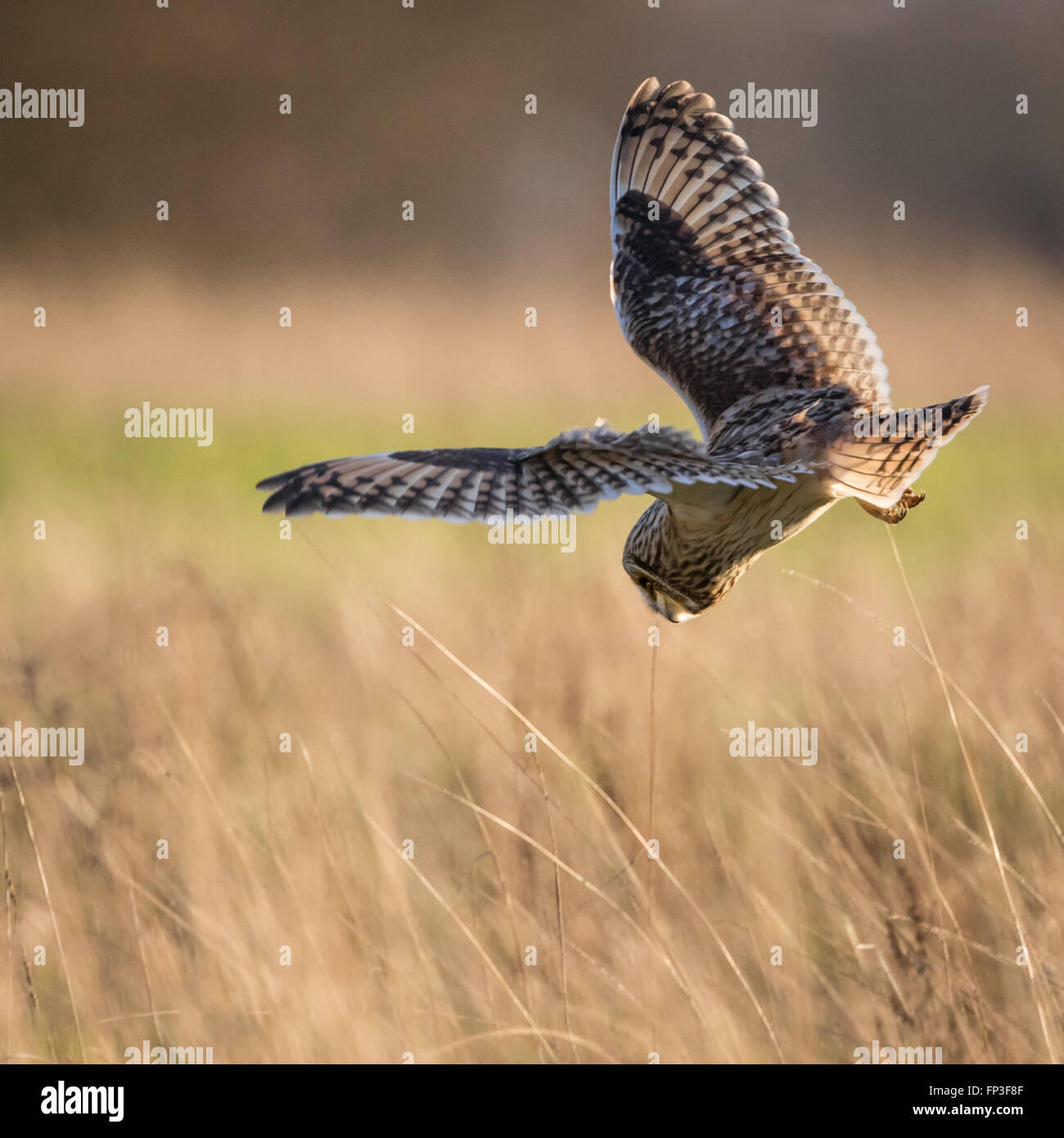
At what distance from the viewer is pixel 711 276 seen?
3.42m

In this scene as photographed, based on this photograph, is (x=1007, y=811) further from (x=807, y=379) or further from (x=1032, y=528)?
(x=1032, y=528)

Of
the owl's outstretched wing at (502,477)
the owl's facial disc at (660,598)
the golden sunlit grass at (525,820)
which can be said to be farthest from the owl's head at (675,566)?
the owl's outstretched wing at (502,477)

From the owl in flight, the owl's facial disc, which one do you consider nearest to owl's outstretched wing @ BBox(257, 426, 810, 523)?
the owl in flight

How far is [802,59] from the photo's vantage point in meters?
15.6

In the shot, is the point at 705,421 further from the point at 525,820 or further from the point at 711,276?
the point at 525,820

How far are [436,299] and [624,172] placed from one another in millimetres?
7219

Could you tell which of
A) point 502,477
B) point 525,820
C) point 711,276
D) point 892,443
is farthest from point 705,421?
point 502,477

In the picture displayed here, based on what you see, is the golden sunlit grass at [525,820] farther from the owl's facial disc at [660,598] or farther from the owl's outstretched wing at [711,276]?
the owl's outstretched wing at [711,276]

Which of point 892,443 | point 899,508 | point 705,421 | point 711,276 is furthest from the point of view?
point 711,276

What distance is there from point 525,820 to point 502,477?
152 cm

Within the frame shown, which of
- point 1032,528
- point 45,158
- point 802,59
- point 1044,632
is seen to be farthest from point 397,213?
point 1044,632

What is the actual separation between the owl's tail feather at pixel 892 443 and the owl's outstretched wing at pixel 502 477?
0.58 metres

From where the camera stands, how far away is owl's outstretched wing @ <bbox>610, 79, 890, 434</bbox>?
322 cm

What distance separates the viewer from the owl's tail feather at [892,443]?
2.44 metres
